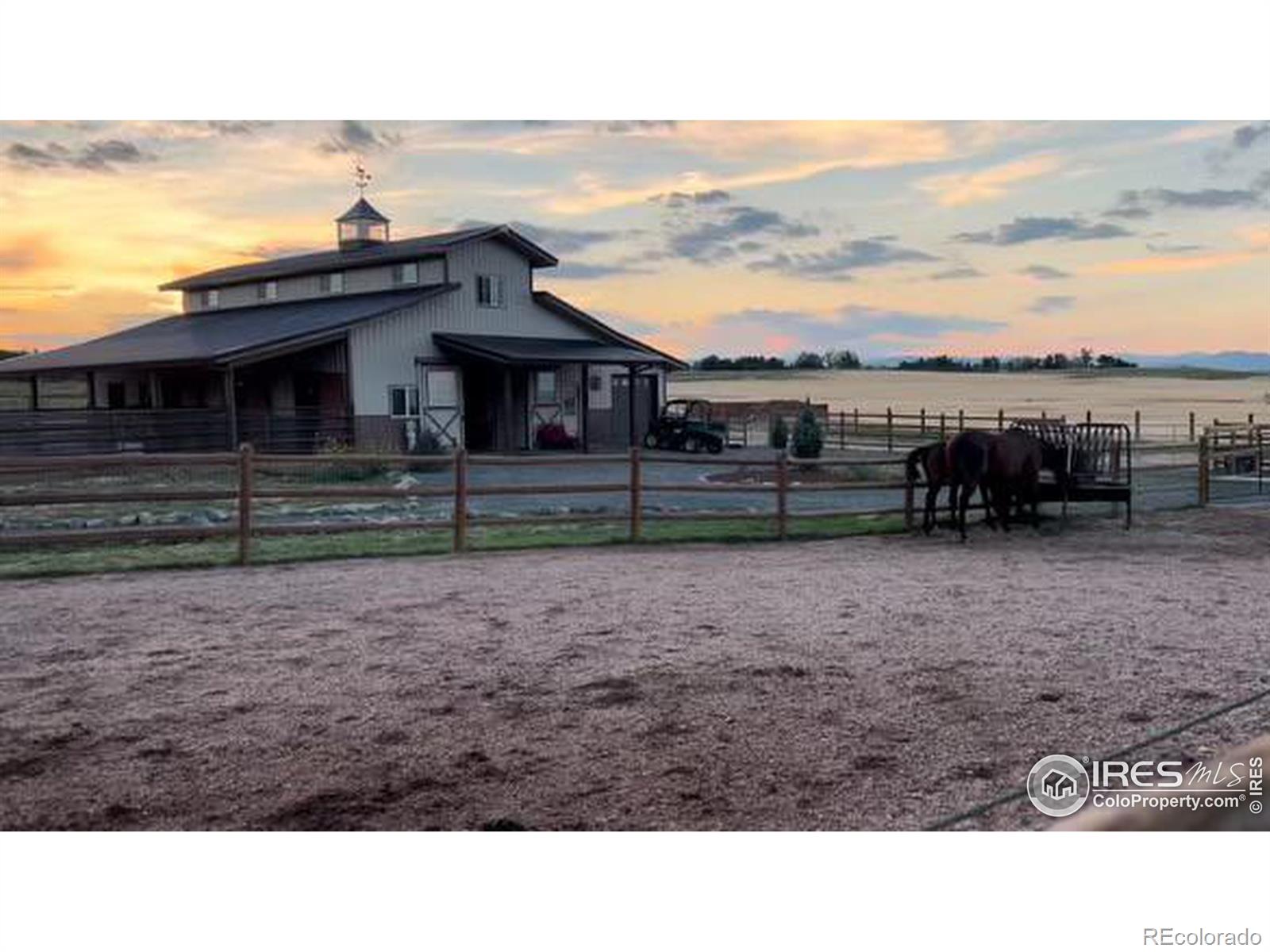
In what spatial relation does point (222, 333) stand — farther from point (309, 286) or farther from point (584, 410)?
point (584, 410)

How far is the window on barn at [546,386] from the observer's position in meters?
28.9

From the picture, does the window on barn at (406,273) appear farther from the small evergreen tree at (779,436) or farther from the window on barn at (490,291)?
the small evergreen tree at (779,436)

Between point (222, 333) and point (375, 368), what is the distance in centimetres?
579

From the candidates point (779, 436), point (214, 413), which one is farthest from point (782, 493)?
point (214, 413)

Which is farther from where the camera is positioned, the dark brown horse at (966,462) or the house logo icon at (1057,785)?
the dark brown horse at (966,462)

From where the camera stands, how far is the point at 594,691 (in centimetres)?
582

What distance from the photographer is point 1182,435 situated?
115ft

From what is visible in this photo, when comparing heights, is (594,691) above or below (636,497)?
below

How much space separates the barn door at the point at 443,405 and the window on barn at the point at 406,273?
354 cm

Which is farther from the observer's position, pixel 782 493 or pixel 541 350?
pixel 541 350

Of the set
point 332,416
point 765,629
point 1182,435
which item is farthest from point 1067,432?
point 1182,435

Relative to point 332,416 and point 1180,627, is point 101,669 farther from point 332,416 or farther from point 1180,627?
point 332,416

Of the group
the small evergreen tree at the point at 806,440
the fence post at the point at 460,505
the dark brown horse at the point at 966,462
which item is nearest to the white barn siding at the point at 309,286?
the small evergreen tree at the point at 806,440

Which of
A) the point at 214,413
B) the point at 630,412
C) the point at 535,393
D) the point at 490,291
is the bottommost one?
the point at 630,412
